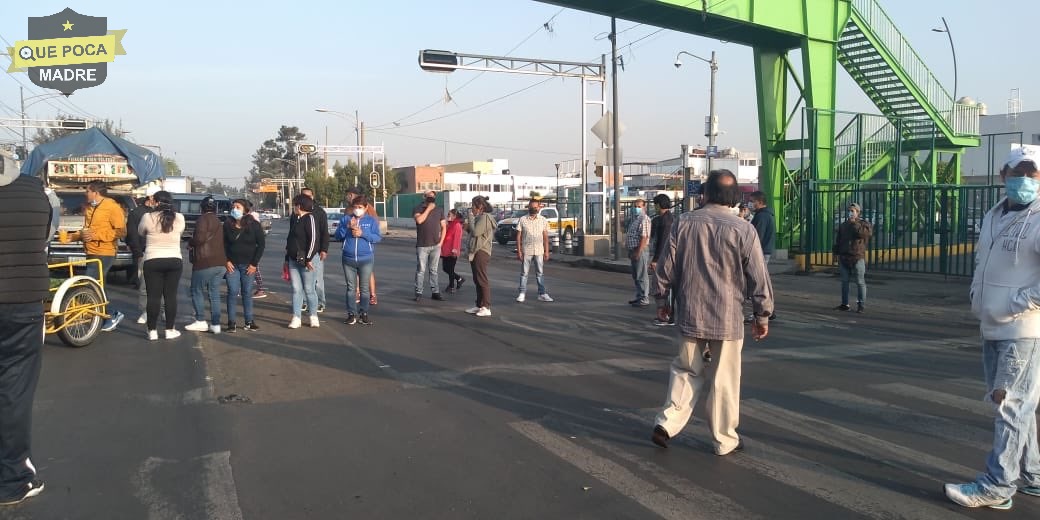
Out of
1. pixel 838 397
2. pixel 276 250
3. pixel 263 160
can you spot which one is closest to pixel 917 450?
pixel 838 397

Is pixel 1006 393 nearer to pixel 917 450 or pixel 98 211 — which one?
pixel 917 450

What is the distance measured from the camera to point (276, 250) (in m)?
28.3

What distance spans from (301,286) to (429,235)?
3213mm

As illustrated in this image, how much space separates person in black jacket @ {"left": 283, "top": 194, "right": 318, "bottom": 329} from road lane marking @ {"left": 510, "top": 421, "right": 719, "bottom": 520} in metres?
5.15

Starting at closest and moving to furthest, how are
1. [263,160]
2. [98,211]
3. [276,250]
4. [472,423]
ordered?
1. [472,423]
2. [98,211]
3. [276,250]
4. [263,160]

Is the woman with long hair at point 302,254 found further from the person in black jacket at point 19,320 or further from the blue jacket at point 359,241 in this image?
the person in black jacket at point 19,320

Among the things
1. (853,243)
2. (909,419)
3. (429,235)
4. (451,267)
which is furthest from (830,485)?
(451,267)

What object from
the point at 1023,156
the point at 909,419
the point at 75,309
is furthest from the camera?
the point at 75,309

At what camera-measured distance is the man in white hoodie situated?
416cm

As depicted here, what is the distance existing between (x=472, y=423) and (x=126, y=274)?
13.6m

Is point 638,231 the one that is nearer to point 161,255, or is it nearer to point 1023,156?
point 161,255

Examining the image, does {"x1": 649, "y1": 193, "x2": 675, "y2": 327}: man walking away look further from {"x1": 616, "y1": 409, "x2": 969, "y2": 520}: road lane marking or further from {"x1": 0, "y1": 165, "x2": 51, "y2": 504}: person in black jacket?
{"x1": 0, "y1": 165, "x2": 51, "y2": 504}: person in black jacket

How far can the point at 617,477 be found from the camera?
479 cm

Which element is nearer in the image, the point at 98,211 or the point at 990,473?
the point at 990,473
